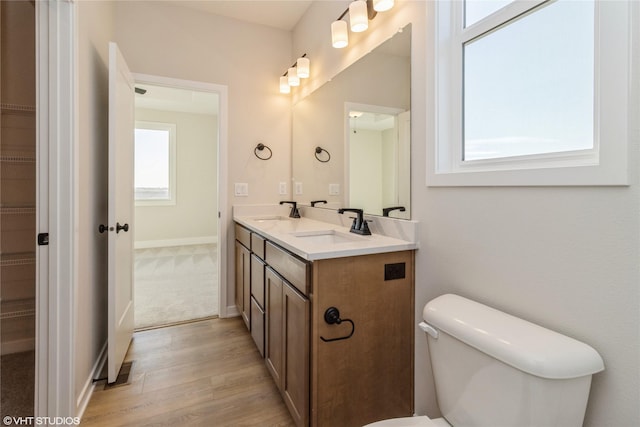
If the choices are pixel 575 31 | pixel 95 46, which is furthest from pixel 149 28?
pixel 575 31

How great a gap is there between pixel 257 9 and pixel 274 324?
253 centimetres

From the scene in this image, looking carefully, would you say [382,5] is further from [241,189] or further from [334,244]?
[241,189]

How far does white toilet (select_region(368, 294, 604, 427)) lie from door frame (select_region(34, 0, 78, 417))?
1436mm

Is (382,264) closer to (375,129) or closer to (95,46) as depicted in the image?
(375,129)

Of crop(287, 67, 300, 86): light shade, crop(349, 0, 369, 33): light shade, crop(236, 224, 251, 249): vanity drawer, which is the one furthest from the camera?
crop(287, 67, 300, 86): light shade

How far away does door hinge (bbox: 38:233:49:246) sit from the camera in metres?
1.34

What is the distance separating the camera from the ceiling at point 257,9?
8.13ft

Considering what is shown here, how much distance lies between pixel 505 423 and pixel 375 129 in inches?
Result: 56.7

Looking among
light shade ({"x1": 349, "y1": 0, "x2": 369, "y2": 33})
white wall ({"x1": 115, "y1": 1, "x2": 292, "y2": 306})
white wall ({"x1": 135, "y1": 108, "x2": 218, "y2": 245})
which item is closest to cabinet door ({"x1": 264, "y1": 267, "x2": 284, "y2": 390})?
white wall ({"x1": 115, "y1": 1, "x2": 292, "y2": 306})

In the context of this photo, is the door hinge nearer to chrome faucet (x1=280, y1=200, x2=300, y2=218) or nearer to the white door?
the white door

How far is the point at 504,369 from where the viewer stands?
774 mm

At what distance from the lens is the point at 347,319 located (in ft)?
4.13

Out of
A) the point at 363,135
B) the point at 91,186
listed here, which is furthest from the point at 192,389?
the point at 363,135

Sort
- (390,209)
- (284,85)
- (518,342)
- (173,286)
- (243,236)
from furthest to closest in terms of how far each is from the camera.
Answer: (173,286) < (284,85) < (243,236) < (390,209) < (518,342)
